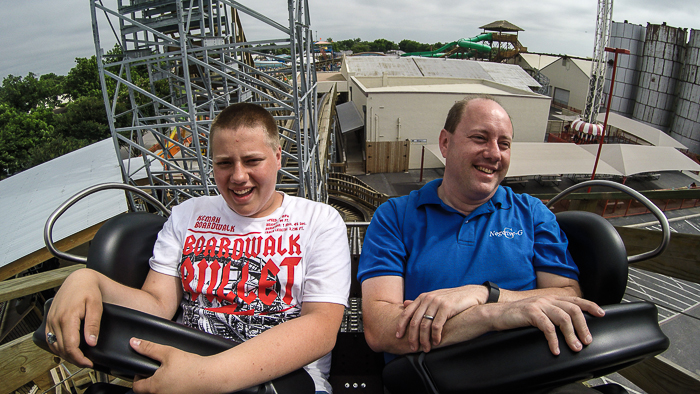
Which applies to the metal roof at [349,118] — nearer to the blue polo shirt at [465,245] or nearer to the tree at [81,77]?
the blue polo shirt at [465,245]

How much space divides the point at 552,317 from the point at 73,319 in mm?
1566

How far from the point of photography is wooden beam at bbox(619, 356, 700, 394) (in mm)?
1514

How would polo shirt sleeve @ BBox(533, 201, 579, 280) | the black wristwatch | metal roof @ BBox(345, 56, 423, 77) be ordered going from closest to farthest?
the black wristwatch
polo shirt sleeve @ BBox(533, 201, 579, 280)
metal roof @ BBox(345, 56, 423, 77)

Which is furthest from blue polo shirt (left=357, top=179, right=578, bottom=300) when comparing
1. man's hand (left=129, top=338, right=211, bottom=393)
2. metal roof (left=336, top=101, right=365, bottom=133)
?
metal roof (left=336, top=101, right=365, bottom=133)

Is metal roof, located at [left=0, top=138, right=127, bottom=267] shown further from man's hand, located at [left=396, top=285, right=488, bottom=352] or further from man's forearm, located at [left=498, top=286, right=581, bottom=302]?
man's forearm, located at [left=498, top=286, right=581, bottom=302]

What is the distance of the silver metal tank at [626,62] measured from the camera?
26.1 m

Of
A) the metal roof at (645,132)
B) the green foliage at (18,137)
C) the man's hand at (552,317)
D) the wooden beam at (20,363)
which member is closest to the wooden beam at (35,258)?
the wooden beam at (20,363)

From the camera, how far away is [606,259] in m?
1.53

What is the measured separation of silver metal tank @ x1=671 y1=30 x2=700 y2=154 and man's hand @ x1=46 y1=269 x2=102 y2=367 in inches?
1194

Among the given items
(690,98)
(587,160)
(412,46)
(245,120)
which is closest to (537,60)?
(690,98)

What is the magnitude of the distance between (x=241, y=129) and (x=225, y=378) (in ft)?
3.44

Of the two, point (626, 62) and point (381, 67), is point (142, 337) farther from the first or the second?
point (626, 62)

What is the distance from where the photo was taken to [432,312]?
1324 mm

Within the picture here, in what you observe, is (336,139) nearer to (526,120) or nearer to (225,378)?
(526,120)
